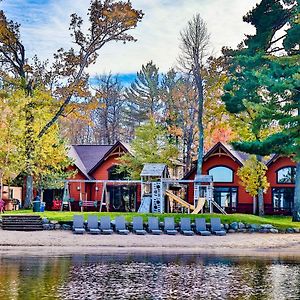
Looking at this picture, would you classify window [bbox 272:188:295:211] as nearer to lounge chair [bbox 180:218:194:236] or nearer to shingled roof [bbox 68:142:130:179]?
shingled roof [bbox 68:142:130:179]

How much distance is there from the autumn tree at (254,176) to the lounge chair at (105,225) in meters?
16.0

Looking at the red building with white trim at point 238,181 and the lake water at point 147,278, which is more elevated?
the red building with white trim at point 238,181

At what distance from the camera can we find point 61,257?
66.2 ft

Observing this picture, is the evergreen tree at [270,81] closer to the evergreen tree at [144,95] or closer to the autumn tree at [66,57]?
the autumn tree at [66,57]

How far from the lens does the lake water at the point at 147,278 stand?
12.2m

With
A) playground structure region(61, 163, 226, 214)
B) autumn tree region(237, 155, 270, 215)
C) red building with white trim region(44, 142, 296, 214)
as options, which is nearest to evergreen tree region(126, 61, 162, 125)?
red building with white trim region(44, 142, 296, 214)

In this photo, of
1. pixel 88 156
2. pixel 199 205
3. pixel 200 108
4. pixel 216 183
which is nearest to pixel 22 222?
pixel 199 205

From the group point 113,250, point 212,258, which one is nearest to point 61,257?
point 113,250

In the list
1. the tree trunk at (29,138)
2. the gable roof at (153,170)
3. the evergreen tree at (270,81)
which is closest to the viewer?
the evergreen tree at (270,81)

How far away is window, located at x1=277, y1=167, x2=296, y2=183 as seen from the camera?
152ft

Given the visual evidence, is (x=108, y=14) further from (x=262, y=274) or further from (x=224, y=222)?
(x=262, y=274)

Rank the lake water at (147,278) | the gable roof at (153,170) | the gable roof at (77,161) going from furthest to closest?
the gable roof at (77,161), the gable roof at (153,170), the lake water at (147,278)

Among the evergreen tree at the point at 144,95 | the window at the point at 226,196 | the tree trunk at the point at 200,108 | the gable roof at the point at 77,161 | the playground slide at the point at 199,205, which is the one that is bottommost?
the playground slide at the point at 199,205

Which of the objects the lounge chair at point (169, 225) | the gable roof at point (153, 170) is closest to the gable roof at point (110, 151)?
the gable roof at point (153, 170)
